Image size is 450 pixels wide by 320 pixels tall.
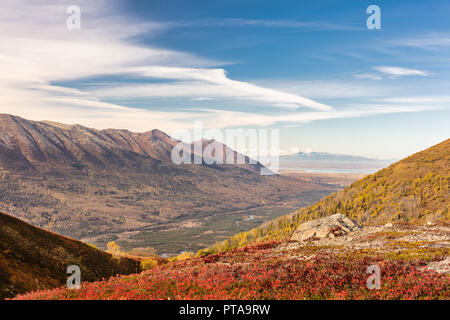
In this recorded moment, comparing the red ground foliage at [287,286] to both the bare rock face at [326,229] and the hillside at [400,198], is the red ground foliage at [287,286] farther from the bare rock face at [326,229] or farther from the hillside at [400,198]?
the hillside at [400,198]

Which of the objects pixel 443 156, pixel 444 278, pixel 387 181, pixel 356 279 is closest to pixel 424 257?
pixel 444 278

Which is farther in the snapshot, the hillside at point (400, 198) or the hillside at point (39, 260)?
the hillside at point (400, 198)

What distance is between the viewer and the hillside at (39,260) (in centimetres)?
2148

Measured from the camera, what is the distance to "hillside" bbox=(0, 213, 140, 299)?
21.5 metres

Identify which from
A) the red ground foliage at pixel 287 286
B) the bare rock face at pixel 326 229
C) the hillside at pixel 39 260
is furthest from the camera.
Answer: the bare rock face at pixel 326 229

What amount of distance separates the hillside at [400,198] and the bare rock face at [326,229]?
917 inches

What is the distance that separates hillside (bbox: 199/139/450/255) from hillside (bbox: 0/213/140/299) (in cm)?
2461

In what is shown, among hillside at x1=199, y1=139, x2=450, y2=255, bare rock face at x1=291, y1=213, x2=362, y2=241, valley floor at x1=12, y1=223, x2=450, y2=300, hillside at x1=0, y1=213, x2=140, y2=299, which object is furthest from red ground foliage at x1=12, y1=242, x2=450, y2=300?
hillside at x1=199, y1=139, x2=450, y2=255

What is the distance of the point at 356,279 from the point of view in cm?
1278

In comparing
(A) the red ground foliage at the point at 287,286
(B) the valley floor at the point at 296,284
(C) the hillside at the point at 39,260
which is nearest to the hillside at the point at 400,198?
(C) the hillside at the point at 39,260

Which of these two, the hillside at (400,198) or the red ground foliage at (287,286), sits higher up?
the red ground foliage at (287,286)

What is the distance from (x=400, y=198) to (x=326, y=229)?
201 ft

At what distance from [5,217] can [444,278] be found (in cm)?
4482
